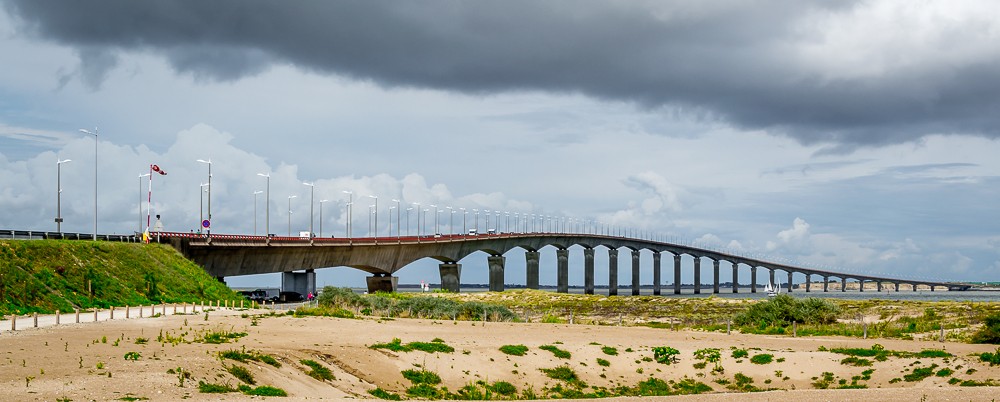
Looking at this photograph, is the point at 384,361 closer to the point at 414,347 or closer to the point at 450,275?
the point at 414,347

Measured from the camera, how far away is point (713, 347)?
51.4m

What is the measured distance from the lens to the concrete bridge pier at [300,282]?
11388 centimetres

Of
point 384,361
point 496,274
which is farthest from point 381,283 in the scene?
point 384,361

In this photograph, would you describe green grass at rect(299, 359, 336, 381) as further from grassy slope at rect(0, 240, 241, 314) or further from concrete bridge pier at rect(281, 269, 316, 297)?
concrete bridge pier at rect(281, 269, 316, 297)

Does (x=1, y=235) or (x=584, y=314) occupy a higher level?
(x=1, y=235)

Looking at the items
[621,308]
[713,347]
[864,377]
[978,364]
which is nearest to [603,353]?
[713,347]

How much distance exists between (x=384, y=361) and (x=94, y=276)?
35682 mm

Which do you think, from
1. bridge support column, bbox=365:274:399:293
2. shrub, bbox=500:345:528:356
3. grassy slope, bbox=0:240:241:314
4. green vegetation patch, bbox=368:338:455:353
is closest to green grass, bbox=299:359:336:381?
green vegetation patch, bbox=368:338:455:353

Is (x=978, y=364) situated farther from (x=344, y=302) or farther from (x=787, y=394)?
(x=344, y=302)

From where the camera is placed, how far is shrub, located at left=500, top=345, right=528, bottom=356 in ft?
152

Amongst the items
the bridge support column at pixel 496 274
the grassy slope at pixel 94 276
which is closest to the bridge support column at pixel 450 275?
the bridge support column at pixel 496 274

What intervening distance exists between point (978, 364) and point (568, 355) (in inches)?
733

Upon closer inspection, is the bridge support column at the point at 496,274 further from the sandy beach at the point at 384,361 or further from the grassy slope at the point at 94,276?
the sandy beach at the point at 384,361

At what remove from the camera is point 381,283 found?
136000 millimetres
